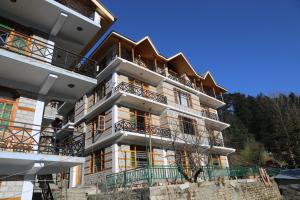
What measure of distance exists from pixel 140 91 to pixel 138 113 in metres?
2.08

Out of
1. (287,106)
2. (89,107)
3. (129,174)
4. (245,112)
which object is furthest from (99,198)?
(245,112)

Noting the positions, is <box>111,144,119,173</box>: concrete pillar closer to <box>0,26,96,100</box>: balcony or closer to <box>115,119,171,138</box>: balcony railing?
<box>115,119,171,138</box>: balcony railing

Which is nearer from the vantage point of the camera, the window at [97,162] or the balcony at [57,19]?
the balcony at [57,19]

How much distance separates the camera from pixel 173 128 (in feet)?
64.5

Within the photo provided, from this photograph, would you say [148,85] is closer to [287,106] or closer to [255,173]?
[255,173]

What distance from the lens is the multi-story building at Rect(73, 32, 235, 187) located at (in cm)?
1659

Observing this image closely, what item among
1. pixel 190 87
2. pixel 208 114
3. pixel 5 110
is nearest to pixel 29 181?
pixel 5 110

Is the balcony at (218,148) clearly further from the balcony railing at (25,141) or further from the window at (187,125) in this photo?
the balcony railing at (25,141)

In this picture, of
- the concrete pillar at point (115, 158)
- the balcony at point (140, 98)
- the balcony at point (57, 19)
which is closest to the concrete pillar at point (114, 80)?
the balcony at point (140, 98)

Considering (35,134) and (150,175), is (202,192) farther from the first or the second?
(35,134)

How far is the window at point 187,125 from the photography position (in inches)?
830

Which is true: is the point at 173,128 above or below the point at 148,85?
below

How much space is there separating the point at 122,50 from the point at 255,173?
15930mm

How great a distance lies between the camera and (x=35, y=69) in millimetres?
7863
